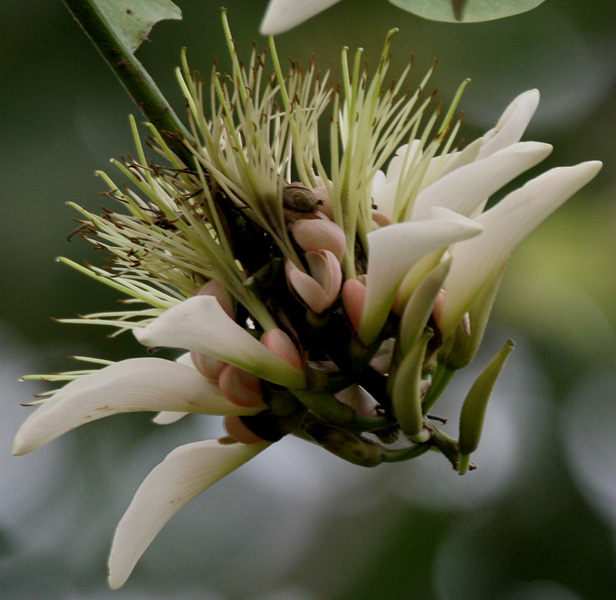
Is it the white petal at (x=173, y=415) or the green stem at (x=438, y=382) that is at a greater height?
the white petal at (x=173, y=415)

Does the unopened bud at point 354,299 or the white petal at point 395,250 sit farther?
the unopened bud at point 354,299

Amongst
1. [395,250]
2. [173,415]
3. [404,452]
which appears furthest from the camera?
[173,415]

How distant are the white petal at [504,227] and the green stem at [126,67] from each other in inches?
10.1

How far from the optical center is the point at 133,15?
80 cm

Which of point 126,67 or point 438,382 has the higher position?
point 126,67

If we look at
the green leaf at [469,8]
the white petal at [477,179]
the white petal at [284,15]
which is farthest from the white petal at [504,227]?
the white petal at [284,15]

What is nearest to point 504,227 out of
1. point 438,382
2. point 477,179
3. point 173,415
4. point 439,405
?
point 477,179

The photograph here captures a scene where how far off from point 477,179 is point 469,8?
12 centimetres

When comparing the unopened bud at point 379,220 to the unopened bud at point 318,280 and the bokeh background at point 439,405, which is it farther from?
the bokeh background at point 439,405

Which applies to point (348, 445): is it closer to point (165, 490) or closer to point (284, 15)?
point (165, 490)

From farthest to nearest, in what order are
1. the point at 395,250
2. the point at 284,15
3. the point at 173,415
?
the point at 173,415 → the point at 395,250 → the point at 284,15

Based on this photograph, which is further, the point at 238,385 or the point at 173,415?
the point at 173,415

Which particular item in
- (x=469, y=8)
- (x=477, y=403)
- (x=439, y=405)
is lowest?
(x=439, y=405)

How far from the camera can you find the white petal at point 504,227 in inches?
26.6
